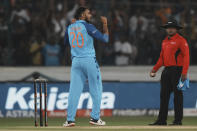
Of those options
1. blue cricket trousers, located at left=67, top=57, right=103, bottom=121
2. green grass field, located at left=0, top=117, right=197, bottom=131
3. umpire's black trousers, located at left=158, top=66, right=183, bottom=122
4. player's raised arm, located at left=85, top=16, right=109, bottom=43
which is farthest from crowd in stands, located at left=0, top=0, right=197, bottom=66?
player's raised arm, located at left=85, top=16, right=109, bottom=43

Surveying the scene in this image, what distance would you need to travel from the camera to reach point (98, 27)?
1802 centimetres

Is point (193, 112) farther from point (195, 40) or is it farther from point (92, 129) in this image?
point (92, 129)

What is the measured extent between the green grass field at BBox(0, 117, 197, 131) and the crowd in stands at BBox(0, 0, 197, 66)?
2842 mm

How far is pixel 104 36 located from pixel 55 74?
573 cm

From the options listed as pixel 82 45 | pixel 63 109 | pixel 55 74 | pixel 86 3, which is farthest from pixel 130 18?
pixel 82 45

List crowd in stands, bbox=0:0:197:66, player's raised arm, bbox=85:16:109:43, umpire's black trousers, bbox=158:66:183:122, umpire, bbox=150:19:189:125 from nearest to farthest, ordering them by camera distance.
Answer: player's raised arm, bbox=85:16:109:43 < umpire, bbox=150:19:189:125 < umpire's black trousers, bbox=158:66:183:122 < crowd in stands, bbox=0:0:197:66

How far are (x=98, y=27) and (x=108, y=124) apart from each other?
5846mm

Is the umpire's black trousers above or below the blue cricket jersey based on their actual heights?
below

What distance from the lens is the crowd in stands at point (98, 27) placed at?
669 inches

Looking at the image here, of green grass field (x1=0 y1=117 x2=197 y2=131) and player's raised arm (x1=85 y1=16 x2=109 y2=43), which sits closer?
green grass field (x1=0 y1=117 x2=197 y2=131)

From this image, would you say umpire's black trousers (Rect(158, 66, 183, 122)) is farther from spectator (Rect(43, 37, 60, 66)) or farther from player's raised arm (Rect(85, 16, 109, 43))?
spectator (Rect(43, 37, 60, 66))

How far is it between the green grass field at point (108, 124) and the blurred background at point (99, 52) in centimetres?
86

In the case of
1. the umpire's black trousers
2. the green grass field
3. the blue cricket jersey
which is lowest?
the green grass field

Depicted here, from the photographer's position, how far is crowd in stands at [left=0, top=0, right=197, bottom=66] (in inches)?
669
